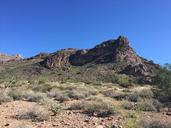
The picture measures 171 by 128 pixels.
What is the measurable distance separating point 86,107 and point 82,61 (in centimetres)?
8321

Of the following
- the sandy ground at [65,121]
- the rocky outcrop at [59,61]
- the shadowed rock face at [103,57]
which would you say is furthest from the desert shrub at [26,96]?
the rocky outcrop at [59,61]

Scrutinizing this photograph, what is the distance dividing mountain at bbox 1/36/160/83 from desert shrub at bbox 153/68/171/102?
45725mm

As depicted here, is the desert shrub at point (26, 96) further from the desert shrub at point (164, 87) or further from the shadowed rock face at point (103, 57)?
the shadowed rock face at point (103, 57)

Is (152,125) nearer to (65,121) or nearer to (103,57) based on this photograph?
(65,121)

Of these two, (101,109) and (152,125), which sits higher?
(101,109)

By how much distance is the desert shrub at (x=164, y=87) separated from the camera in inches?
828

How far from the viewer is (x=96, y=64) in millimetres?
88750

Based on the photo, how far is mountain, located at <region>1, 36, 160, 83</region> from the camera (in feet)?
260

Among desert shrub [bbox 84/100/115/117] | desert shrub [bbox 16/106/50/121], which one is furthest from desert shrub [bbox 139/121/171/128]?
desert shrub [bbox 16/106/50/121]

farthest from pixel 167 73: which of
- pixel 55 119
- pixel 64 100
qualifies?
pixel 55 119

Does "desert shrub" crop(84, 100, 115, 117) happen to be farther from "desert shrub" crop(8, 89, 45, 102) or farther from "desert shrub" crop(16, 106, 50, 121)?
"desert shrub" crop(8, 89, 45, 102)

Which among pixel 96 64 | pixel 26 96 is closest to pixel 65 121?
pixel 26 96

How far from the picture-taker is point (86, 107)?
50.1 feet

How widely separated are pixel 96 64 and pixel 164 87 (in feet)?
213
